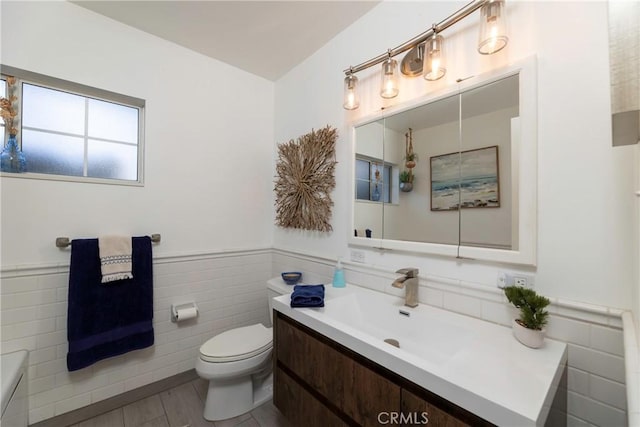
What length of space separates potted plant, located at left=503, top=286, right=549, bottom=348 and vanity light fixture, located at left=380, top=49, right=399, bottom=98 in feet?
3.64

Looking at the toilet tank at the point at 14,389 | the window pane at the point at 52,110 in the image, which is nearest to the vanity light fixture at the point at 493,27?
the window pane at the point at 52,110

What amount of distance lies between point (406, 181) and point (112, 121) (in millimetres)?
2039

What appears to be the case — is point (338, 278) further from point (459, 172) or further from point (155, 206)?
point (155, 206)

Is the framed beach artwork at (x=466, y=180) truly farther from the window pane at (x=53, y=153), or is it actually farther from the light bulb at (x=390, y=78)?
the window pane at (x=53, y=153)

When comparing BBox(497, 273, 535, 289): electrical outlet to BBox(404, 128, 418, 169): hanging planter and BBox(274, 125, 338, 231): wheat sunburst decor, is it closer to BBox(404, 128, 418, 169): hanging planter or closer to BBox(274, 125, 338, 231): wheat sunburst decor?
BBox(404, 128, 418, 169): hanging planter

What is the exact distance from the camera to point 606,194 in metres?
0.86

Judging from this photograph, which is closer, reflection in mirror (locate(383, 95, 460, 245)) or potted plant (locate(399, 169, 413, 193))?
reflection in mirror (locate(383, 95, 460, 245))

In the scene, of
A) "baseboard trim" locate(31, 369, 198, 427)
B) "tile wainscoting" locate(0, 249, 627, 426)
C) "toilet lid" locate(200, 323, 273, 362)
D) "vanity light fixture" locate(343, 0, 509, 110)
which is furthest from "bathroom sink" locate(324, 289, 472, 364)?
"baseboard trim" locate(31, 369, 198, 427)

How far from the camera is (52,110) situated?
5.31 feet

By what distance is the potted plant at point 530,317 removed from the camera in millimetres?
Answer: 888

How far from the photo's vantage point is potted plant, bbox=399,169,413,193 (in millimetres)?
1418

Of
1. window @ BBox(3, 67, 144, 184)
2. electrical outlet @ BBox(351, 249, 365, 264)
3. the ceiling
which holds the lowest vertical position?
electrical outlet @ BBox(351, 249, 365, 264)

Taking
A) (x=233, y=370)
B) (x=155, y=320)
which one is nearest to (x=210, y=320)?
(x=155, y=320)

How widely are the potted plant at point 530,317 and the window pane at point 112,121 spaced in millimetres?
2446
